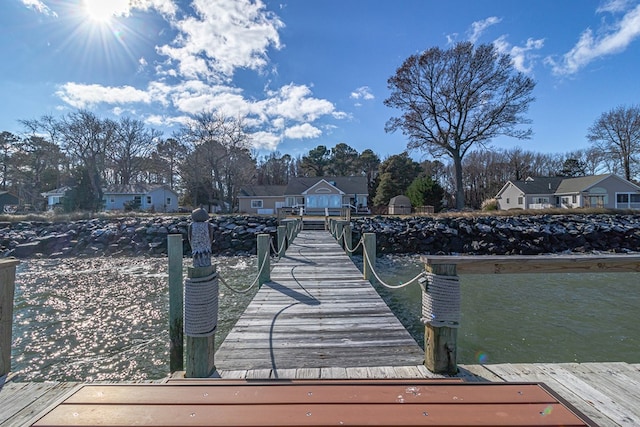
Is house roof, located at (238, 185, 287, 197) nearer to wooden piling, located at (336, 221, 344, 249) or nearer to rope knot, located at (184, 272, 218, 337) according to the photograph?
wooden piling, located at (336, 221, 344, 249)

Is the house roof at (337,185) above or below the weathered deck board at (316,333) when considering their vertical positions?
above

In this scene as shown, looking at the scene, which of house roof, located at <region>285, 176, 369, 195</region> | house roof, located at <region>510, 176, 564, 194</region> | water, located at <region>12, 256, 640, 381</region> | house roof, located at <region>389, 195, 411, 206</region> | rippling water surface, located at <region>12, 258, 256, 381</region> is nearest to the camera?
rippling water surface, located at <region>12, 258, 256, 381</region>

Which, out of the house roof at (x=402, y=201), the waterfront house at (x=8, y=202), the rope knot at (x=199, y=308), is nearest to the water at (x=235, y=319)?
the rope knot at (x=199, y=308)

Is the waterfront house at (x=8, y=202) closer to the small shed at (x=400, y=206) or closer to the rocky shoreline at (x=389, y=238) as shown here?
the rocky shoreline at (x=389, y=238)

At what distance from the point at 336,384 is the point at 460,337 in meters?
4.66

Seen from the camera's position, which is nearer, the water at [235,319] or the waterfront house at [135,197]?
the water at [235,319]

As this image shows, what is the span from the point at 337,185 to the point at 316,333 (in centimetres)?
3546

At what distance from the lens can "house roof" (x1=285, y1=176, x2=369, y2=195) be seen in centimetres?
3834

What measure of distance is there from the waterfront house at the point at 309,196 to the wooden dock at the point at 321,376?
89.9 ft

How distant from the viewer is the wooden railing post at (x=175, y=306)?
344 centimetres

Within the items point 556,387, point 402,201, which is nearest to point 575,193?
point 402,201

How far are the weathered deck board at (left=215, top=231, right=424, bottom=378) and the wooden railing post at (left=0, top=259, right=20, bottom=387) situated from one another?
1.69 metres

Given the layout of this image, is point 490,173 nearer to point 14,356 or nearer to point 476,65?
point 476,65

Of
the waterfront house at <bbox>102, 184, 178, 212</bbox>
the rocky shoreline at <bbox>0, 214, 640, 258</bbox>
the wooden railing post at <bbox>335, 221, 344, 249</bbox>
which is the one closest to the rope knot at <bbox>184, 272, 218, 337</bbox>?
the wooden railing post at <bbox>335, 221, 344, 249</bbox>
